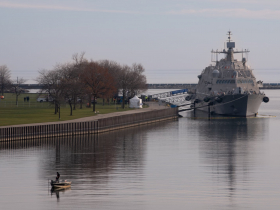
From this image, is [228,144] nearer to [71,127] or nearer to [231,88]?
[71,127]

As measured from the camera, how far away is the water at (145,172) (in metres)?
37.0

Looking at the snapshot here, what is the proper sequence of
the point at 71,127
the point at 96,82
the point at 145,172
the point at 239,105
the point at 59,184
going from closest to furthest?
the point at 59,184
the point at 145,172
the point at 71,127
the point at 96,82
the point at 239,105

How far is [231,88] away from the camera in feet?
380

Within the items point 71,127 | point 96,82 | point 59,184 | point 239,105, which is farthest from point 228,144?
point 239,105

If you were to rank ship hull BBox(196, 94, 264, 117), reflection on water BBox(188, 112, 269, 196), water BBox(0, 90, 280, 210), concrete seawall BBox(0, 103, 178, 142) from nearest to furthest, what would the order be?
water BBox(0, 90, 280, 210), reflection on water BBox(188, 112, 269, 196), concrete seawall BBox(0, 103, 178, 142), ship hull BBox(196, 94, 264, 117)

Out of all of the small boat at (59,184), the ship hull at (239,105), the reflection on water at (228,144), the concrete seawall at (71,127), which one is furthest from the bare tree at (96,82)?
the small boat at (59,184)

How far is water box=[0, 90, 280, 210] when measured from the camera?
37031mm

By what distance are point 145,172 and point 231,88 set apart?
71.1 meters

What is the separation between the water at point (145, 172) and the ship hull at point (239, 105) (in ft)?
106

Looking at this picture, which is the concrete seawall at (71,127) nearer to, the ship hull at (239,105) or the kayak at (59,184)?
the ship hull at (239,105)

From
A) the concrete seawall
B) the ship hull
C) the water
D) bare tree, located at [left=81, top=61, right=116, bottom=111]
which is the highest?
bare tree, located at [left=81, top=61, right=116, bottom=111]

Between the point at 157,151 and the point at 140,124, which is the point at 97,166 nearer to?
the point at 157,151

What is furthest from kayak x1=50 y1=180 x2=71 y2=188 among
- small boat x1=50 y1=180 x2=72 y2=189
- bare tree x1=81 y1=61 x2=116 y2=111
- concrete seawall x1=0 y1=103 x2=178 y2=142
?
bare tree x1=81 y1=61 x2=116 y2=111

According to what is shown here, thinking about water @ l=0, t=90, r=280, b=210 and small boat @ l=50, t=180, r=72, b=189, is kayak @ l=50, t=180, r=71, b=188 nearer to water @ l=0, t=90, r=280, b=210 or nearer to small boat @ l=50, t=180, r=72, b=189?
small boat @ l=50, t=180, r=72, b=189
